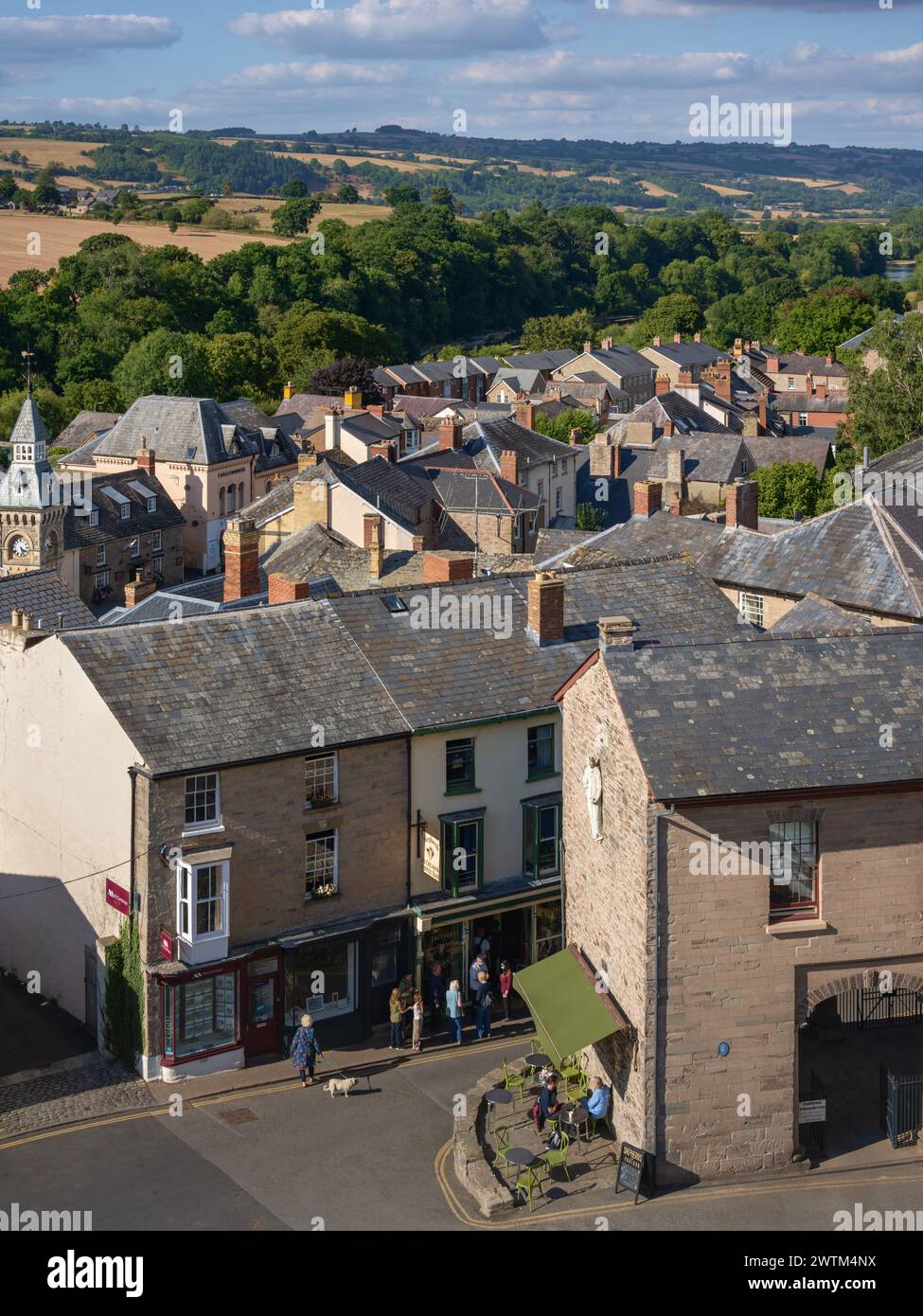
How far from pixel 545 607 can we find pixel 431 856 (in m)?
6.47

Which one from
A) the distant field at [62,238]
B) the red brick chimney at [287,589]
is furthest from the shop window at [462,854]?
the distant field at [62,238]

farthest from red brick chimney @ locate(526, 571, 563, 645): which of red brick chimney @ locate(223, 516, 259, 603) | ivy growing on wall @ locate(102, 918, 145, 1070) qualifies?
ivy growing on wall @ locate(102, 918, 145, 1070)

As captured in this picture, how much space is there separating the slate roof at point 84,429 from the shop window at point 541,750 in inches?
2985

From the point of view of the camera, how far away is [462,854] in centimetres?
3422

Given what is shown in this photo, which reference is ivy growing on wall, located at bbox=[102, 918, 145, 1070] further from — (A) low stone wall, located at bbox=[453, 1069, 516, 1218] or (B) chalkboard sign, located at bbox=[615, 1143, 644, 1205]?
(B) chalkboard sign, located at bbox=[615, 1143, 644, 1205]

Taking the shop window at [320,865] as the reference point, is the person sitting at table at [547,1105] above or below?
below

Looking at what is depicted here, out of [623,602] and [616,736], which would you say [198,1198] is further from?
[623,602]

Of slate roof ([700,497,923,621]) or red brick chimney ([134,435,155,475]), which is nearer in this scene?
slate roof ([700,497,923,621])

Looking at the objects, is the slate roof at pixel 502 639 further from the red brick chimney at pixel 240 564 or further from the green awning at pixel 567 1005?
the red brick chimney at pixel 240 564

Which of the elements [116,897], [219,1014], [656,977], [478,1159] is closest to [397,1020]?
[219,1014]

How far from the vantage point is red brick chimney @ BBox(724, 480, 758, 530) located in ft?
185

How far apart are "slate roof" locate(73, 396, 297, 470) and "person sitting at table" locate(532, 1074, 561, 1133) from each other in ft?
231

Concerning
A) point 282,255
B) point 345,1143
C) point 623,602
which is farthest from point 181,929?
point 282,255

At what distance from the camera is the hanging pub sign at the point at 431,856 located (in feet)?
111
